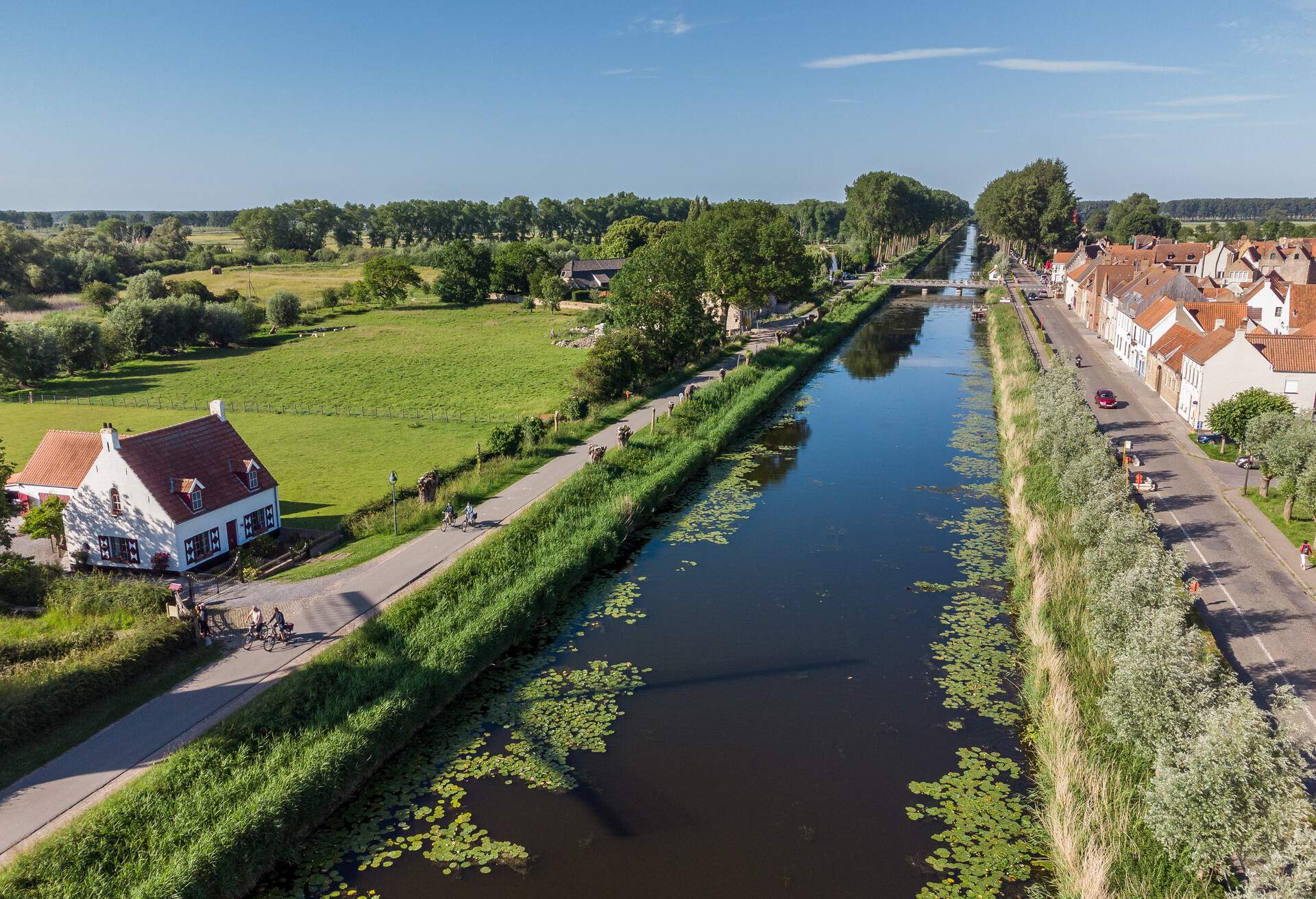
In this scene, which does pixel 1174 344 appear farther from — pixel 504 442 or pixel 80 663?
pixel 80 663

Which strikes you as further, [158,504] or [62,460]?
[62,460]

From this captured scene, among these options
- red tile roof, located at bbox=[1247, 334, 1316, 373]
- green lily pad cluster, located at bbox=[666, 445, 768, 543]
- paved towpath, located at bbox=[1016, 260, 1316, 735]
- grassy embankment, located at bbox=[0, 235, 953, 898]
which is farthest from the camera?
red tile roof, located at bbox=[1247, 334, 1316, 373]

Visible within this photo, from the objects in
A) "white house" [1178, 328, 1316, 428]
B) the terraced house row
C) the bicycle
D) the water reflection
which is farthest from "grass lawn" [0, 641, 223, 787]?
the water reflection

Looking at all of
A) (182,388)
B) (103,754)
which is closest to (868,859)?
(103,754)

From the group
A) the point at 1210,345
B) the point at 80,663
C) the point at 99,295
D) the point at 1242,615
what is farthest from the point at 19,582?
the point at 99,295

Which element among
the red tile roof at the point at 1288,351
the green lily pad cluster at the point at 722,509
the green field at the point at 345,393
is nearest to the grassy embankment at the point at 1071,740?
the green lily pad cluster at the point at 722,509

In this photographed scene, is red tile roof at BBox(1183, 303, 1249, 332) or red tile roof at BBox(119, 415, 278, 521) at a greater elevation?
red tile roof at BBox(1183, 303, 1249, 332)

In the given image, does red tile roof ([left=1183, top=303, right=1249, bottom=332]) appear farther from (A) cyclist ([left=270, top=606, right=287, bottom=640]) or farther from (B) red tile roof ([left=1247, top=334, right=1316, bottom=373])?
(A) cyclist ([left=270, top=606, right=287, bottom=640])
